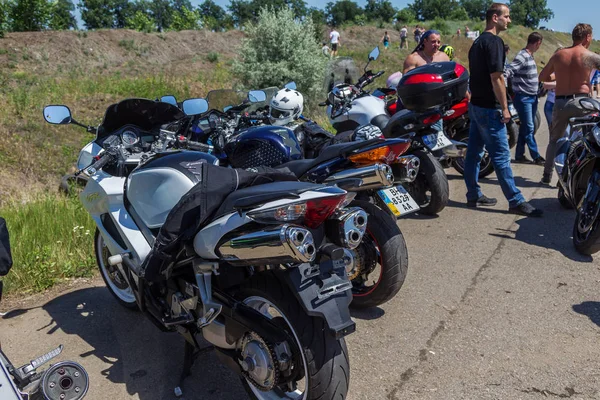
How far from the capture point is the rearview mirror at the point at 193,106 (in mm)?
4867

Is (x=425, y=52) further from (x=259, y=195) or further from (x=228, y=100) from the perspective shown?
(x=259, y=195)

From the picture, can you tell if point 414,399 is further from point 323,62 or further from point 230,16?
point 230,16

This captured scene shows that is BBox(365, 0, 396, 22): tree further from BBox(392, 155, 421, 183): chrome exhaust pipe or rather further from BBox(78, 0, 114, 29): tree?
BBox(392, 155, 421, 183): chrome exhaust pipe

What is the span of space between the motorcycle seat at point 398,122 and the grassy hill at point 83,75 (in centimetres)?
538

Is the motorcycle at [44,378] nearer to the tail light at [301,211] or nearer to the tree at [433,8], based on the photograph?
the tail light at [301,211]

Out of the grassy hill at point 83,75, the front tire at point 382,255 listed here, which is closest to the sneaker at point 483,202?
the front tire at point 382,255

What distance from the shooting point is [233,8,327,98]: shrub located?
46.6 feet

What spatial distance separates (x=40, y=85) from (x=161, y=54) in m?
18.6

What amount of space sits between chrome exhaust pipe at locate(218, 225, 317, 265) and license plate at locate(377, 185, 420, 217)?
6.22 feet

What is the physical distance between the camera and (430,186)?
552 centimetres

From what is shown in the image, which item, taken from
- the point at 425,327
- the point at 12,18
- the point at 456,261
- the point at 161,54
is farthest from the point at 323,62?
the point at 12,18

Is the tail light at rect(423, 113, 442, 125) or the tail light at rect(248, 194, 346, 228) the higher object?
the tail light at rect(248, 194, 346, 228)

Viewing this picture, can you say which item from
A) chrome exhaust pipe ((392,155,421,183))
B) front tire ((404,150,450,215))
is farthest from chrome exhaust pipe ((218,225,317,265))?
front tire ((404,150,450,215))

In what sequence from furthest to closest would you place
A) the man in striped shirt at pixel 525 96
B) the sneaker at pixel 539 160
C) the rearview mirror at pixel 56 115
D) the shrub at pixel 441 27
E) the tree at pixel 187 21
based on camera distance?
1. the tree at pixel 187 21
2. the shrub at pixel 441 27
3. the sneaker at pixel 539 160
4. the man in striped shirt at pixel 525 96
5. the rearview mirror at pixel 56 115
